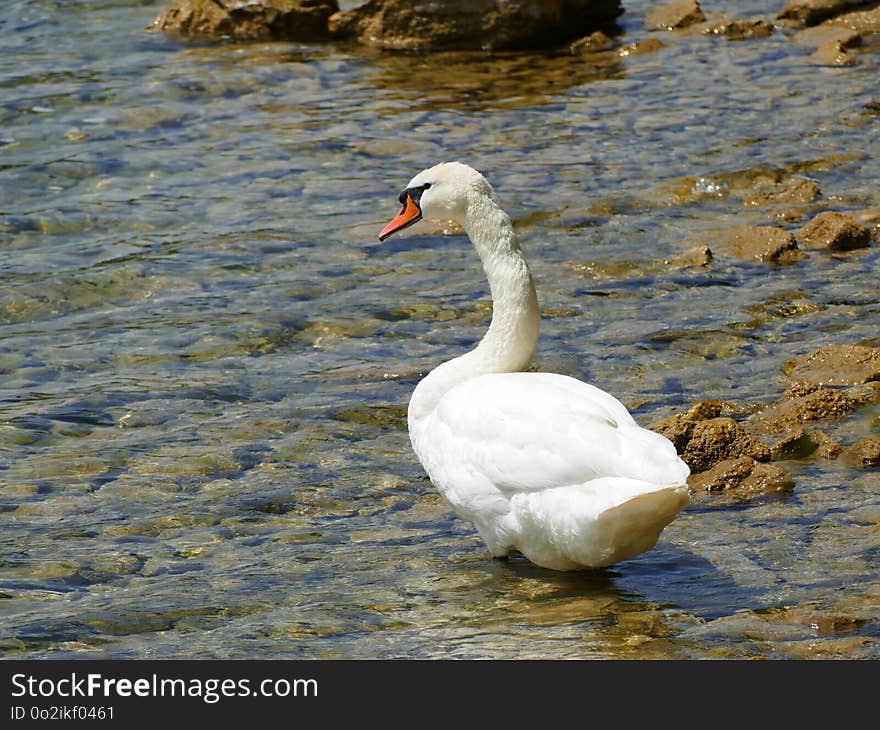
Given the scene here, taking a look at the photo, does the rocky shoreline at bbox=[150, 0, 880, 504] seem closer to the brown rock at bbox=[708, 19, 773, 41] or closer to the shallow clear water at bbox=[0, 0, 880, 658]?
the brown rock at bbox=[708, 19, 773, 41]

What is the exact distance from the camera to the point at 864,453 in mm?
6773

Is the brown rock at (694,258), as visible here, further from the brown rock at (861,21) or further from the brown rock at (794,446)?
the brown rock at (861,21)

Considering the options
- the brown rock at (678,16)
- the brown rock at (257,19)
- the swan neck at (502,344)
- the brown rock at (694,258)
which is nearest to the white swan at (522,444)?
the swan neck at (502,344)

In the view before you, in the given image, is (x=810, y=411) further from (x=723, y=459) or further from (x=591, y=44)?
(x=591, y=44)

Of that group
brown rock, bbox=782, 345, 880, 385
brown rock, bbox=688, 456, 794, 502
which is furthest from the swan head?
brown rock, bbox=782, 345, 880, 385

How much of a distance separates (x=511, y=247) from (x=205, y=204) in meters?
5.54

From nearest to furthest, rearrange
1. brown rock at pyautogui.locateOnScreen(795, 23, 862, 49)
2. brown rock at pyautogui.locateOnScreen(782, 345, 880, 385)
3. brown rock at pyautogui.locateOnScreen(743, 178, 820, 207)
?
brown rock at pyautogui.locateOnScreen(782, 345, 880, 385) < brown rock at pyautogui.locateOnScreen(743, 178, 820, 207) < brown rock at pyautogui.locateOnScreen(795, 23, 862, 49)

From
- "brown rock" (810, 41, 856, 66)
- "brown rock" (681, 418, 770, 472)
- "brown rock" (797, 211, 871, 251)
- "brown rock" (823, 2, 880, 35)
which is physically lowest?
"brown rock" (681, 418, 770, 472)

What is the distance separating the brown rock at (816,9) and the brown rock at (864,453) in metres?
10.1

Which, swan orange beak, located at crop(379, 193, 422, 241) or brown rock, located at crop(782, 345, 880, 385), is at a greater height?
swan orange beak, located at crop(379, 193, 422, 241)

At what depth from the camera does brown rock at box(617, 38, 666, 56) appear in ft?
51.1

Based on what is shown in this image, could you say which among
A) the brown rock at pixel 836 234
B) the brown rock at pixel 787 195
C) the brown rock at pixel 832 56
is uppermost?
the brown rock at pixel 832 56

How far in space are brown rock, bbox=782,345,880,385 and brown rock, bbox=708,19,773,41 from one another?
28.0 feet

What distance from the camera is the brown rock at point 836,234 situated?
995 centimetres
